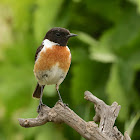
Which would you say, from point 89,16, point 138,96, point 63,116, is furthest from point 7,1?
point 63,116

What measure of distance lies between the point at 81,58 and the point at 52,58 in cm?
110

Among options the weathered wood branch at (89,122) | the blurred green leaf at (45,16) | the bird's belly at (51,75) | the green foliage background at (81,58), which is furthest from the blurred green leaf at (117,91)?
the weathered wood branch at (89,122)

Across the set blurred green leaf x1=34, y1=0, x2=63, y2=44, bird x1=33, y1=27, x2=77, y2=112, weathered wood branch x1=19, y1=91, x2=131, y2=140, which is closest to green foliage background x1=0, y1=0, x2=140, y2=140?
blurred green leaf x1=34, y1=0, x2=63, y2=44

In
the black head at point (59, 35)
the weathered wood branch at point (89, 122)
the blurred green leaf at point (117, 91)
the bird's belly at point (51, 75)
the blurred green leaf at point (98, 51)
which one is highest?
the black head at point (59, 35)

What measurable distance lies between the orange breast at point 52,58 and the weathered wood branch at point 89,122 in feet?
1.58

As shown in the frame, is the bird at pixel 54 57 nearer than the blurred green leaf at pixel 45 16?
Yes

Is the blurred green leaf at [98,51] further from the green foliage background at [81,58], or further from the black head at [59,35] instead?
the black head at [59,35]

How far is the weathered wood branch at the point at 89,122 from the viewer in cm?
223

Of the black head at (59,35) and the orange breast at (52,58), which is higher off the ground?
the black head at (59,35)

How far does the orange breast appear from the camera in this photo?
2906 millimetres

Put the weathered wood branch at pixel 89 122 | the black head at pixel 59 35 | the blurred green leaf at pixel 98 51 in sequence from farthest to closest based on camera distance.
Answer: the blurred green leaf at pixel 98 51, the black head at pixel 59 35, the weathered wood branch at pixel 89 122

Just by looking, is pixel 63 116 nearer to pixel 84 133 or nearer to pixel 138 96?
pixel 84 133

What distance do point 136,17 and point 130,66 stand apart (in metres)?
0.47

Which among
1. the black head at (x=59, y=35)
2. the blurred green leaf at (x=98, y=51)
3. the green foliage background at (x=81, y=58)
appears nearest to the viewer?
the black head at (x=59, y=35)
